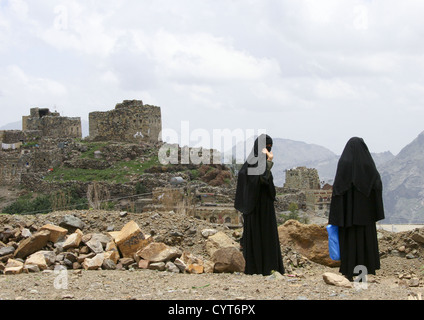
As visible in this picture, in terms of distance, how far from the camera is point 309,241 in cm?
931

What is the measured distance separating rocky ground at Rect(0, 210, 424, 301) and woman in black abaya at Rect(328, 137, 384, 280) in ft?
1.25

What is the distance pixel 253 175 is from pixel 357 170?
127cm

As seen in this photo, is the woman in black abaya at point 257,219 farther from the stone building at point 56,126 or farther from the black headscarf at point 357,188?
the stone building at point 56,126

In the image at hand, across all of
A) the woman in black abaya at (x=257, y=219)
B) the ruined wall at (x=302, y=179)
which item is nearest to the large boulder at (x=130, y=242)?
the woman in black abaya at (x=257, y=219)

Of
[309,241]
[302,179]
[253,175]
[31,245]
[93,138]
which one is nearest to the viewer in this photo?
[253,175]

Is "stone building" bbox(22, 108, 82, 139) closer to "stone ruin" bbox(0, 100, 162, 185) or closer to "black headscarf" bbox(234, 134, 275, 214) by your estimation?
"stone ruin" bbox(0, 100, 162, 185)

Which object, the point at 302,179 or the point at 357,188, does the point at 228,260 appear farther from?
the point at 302,179

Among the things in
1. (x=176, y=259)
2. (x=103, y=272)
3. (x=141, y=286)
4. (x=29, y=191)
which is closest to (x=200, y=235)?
(x=176, y=259)

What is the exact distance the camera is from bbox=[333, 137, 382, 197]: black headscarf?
20.9ft

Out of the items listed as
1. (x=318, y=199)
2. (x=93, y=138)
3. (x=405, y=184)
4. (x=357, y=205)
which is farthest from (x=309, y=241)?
(x=405, y=184)

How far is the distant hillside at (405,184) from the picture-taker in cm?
5466

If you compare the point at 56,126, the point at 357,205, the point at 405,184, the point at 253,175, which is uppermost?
the point at 56,126

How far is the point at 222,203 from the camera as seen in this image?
18875mm
